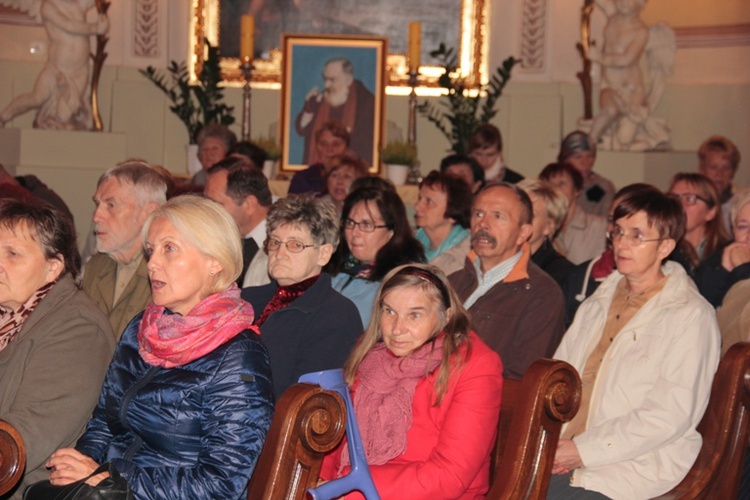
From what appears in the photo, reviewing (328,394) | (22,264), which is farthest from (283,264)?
(328,394)

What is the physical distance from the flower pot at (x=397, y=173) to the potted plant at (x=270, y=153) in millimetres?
1094

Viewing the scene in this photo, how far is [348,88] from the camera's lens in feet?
35.0

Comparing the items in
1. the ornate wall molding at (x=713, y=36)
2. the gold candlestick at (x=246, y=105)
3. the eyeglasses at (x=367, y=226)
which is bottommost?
the eyeglasses at (x=367, y=226)

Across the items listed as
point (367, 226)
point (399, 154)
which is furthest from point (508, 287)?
point (399, 154)

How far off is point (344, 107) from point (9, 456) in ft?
25.9

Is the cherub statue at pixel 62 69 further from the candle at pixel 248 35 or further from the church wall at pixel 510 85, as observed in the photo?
the candle at pixel 248 35

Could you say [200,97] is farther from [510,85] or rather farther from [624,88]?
[624,88]

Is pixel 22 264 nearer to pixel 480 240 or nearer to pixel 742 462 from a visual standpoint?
pixel 480 240

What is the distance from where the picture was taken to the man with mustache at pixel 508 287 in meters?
4.61

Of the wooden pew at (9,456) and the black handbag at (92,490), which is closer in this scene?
the black handbag at (92,490)

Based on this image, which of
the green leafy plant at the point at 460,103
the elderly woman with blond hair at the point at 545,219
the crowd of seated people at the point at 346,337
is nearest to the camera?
the crowd of seated people at the point at 346,337

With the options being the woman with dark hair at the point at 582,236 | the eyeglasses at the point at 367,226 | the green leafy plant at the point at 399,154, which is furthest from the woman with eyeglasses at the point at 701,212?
the green leafy plant at the point at 399,154

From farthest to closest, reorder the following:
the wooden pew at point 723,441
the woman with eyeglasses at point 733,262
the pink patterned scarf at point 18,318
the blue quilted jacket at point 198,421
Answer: the woman with eyeglasses at point 733,262
the wooden pew at point 723,441
the pink patterned scarf at point 18,318
the blue quilted jacket at point 198,421

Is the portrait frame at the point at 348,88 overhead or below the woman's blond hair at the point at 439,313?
overhead
